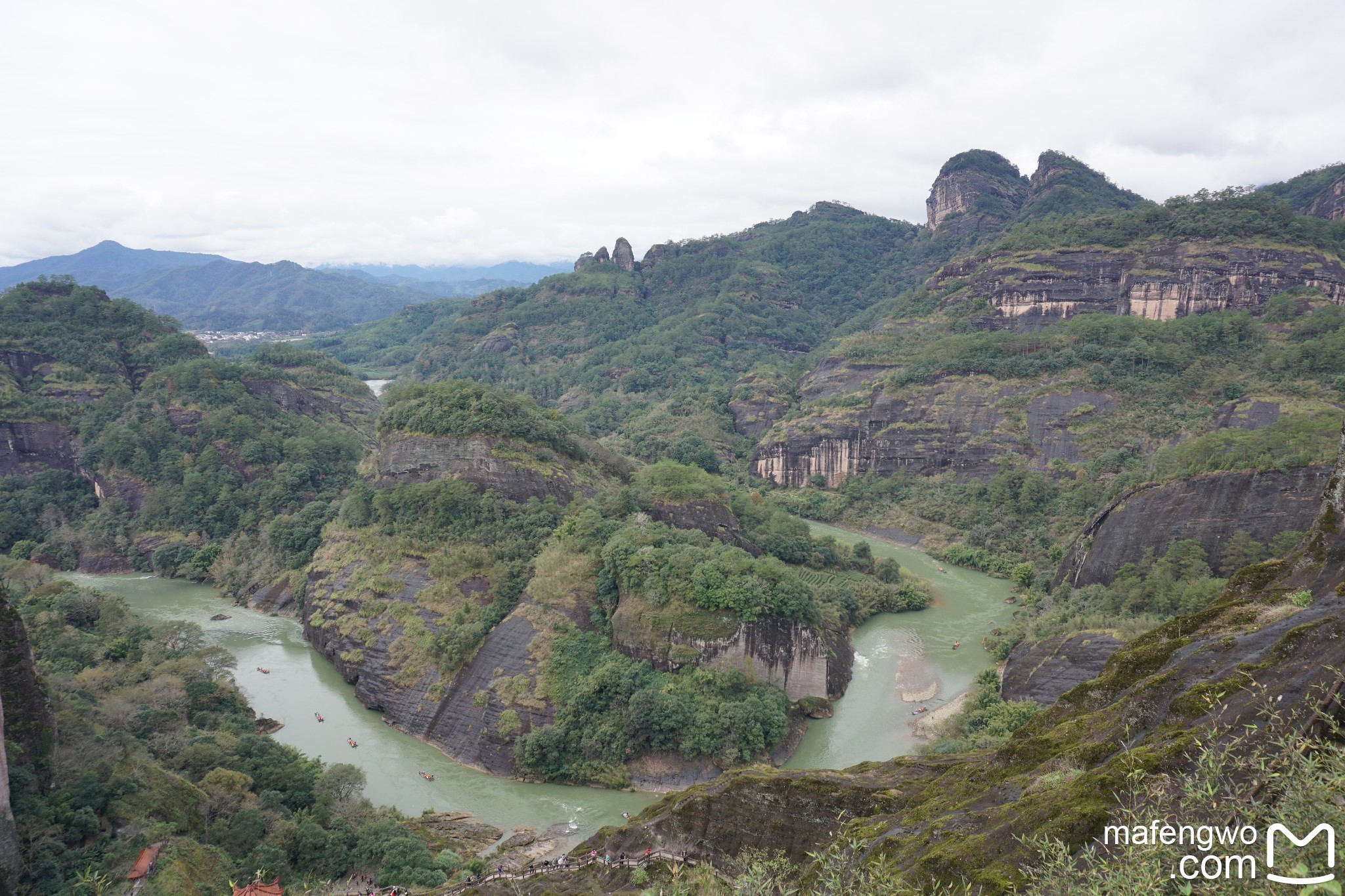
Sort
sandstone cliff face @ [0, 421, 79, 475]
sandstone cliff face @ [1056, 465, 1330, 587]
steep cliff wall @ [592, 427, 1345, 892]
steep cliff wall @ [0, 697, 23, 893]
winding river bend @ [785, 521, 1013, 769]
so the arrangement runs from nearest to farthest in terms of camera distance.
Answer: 1. steep cliff wall @ [592, 427, 1345, 892]
2. steep cliff wall @ [0, 697, 23, 893]
3. winding river bend @ [785, 521, 1013, 769]
4. sandstone cliff face @ [1056, 465, 1330, 587]
5. sandstone cliff face @ [0, 421, 79, 475]

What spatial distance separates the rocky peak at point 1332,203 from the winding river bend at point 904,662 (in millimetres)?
78995

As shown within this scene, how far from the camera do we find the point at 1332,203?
90.7 meters

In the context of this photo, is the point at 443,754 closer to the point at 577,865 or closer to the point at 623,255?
the point at 577,865

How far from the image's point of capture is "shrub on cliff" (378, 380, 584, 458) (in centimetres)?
4394

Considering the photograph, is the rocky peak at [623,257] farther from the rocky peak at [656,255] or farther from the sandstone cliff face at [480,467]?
the sandstone cliff face at [480,467]

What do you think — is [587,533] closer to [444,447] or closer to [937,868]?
[444,447]

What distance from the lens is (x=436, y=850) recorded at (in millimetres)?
24766

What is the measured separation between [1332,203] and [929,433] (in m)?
69.8

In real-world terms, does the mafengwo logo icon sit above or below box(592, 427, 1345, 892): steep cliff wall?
above

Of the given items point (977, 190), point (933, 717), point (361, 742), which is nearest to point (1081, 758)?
point (933, 717)

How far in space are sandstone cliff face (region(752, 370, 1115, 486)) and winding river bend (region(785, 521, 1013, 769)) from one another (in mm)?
13908

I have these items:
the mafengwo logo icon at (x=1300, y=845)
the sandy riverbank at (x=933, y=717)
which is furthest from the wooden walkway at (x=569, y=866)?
the sandy riverbank at (x=933, y=717)

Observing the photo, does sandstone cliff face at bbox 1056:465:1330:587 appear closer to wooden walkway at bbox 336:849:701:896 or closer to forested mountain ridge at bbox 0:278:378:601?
wooden walkway at bbox 336:849:701:896

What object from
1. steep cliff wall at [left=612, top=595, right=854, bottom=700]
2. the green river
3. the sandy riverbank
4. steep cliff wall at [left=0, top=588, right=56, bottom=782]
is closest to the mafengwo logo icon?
the green river
